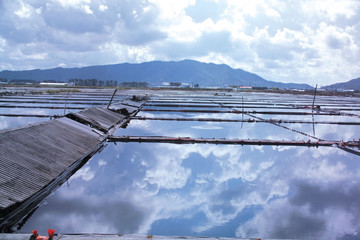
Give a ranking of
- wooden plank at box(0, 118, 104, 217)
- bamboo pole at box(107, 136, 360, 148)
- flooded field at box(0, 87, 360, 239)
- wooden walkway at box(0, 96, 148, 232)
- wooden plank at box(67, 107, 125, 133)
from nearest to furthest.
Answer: wooden walkway at box(0, 96, 148, 232) → wooden plank at box(0, 118, 104, 217) → flooded field at box(0, 87, 360, 239) → bamboo pole at box(107, 136, 360, 148) → wooden plank at box(67, 107, 125, 133)

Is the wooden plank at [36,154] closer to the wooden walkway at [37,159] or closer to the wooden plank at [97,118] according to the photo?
the wooden walkway at [37,159]

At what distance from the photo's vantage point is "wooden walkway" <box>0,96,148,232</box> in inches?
289

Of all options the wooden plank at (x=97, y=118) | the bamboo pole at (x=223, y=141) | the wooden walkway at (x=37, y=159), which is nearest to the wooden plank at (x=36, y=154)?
the wooden walkway at (x=37, y=159)

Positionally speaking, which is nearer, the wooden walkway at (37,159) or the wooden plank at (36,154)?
the wooden walkway at (37,159)

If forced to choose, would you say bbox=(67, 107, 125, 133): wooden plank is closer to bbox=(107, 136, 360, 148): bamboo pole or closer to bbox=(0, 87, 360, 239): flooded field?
bbox=(107, 136, 360, 148): bamboo pole

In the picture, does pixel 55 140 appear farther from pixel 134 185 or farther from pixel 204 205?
pixel 204 205

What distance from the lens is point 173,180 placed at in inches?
447

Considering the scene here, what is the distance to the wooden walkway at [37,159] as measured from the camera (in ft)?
24.1

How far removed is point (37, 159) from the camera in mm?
9914

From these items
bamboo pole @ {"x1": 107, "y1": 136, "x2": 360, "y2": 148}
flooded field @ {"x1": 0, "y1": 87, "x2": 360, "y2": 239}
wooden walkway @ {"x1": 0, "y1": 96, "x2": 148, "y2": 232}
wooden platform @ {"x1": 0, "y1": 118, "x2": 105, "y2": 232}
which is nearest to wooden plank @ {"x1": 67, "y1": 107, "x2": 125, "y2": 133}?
wooden walkway @ {"x1": 0, "y1": 96, "x2": 148, "y2": 232}

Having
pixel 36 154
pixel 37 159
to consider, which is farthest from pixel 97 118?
pixel 37 159

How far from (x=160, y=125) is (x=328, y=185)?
14.5 meters

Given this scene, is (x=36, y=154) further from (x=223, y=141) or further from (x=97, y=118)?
(x=223, y=141)

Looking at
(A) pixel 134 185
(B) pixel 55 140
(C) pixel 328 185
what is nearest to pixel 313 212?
(C) pixel 328 185
